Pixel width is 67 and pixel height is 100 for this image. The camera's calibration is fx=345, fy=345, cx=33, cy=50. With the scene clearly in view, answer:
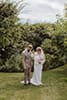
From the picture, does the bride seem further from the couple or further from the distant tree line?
the distant tree line

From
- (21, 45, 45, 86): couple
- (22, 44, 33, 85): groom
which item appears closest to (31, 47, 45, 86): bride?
(21, 45, 45, 86): couple

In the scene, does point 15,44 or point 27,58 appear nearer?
point 27,58

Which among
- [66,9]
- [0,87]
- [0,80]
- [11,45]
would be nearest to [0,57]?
[11,45]

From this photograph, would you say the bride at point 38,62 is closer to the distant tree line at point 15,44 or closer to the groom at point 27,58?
the groom at point 27,58

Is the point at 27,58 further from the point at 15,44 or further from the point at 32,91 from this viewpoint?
the point at 15,44

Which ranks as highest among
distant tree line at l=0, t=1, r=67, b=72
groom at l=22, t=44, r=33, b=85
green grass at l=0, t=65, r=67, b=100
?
groom at l=22, t=44, r=33, b=85

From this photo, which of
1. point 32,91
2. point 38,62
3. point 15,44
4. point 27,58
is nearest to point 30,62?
point 27,58

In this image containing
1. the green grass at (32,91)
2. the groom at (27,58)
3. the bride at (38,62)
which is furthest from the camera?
the bride at (38,62)

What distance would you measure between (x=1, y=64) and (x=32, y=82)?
643 inches

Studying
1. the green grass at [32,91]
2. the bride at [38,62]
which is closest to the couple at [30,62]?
the bride at [38,62]

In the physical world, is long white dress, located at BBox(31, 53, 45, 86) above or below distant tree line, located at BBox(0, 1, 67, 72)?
above

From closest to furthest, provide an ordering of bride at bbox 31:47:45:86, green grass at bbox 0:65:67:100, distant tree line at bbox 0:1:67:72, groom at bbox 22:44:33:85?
green grass at bbox 0:65:67:100
groom at bbox 22:44:33:85
bride at bbox 31:47:45:86
distant tree line at bbox 0:1:67:72

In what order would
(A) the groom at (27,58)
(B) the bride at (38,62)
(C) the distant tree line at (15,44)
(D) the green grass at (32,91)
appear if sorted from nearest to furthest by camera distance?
(D) the green grass at (32,91)
(A) the groom at (27,58)
(B) the bride at (38,62)
(C) the distant tree line at (15,44)

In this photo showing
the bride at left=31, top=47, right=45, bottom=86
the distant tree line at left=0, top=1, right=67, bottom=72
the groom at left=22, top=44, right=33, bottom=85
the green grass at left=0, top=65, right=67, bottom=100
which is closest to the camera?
the green grass at left=0, top=65, right=67, bottom=100
